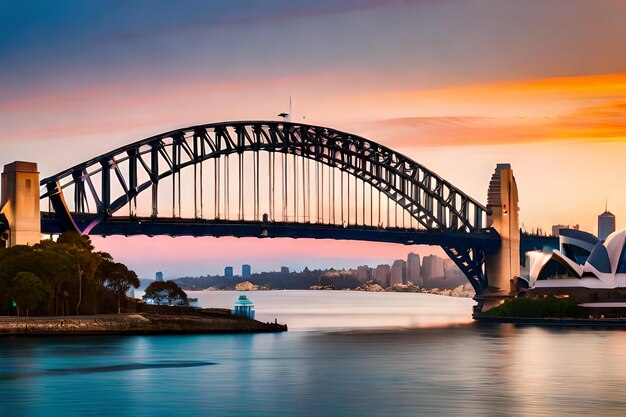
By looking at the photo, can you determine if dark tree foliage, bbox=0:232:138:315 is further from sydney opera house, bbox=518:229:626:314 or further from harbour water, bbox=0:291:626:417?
sydney opera house, bbox=518:229:626:314

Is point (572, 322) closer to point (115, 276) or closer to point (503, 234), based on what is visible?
point (503, 234)

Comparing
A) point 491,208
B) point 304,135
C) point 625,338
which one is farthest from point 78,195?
point 491,208

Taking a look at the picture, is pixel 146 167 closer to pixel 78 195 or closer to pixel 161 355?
pixel 78 195

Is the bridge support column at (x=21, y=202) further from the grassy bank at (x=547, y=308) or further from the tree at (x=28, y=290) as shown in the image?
the grassy bank at (x=547, y=308)

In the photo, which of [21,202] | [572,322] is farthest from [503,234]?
[21,202]

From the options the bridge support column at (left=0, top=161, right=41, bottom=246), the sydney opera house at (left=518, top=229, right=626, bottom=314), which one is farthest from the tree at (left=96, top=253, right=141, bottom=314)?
the sydney opera house at (left=518, top=229, right=626, bottom=314)
